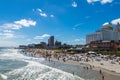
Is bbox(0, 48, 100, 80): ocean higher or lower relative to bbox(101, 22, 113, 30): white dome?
lower

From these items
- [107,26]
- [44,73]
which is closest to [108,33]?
[107,26]

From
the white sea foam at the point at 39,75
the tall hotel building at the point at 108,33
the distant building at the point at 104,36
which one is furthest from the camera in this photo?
the tall hotel building at the point at 108,33

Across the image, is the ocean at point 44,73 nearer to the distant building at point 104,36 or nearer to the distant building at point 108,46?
the distant building at point 108,46

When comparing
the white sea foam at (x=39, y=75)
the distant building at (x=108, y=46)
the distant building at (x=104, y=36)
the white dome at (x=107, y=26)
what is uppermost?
the white dome at (x=107, y=26)

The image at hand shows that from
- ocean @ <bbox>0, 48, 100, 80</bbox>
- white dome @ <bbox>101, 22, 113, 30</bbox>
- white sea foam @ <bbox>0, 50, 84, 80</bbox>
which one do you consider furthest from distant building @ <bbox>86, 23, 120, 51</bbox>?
white sea foam @ <bbox>0, 50, 84, 80</bbox>

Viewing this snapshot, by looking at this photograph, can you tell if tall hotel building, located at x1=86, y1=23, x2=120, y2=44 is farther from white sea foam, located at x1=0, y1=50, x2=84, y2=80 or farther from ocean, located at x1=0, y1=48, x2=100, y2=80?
white sea foam, located at x1=0, y1=50, x2=84, y2=80

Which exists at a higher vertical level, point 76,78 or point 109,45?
point 109,45

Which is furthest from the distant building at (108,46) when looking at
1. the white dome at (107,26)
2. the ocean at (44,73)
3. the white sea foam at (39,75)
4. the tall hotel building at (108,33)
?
the white sea foam at (39,75)

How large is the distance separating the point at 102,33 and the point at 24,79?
118630 millimetres

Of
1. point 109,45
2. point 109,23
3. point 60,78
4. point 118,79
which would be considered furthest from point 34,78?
point 109,23

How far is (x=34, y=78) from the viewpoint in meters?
35.5

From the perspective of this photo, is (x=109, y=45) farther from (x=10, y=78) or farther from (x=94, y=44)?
(x=10, y=78)

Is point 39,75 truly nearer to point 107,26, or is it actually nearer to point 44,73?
point 44,73

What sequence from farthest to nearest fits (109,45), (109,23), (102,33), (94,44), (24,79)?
(109,23), (102,33), (94,44), (109,45), (24,79)
